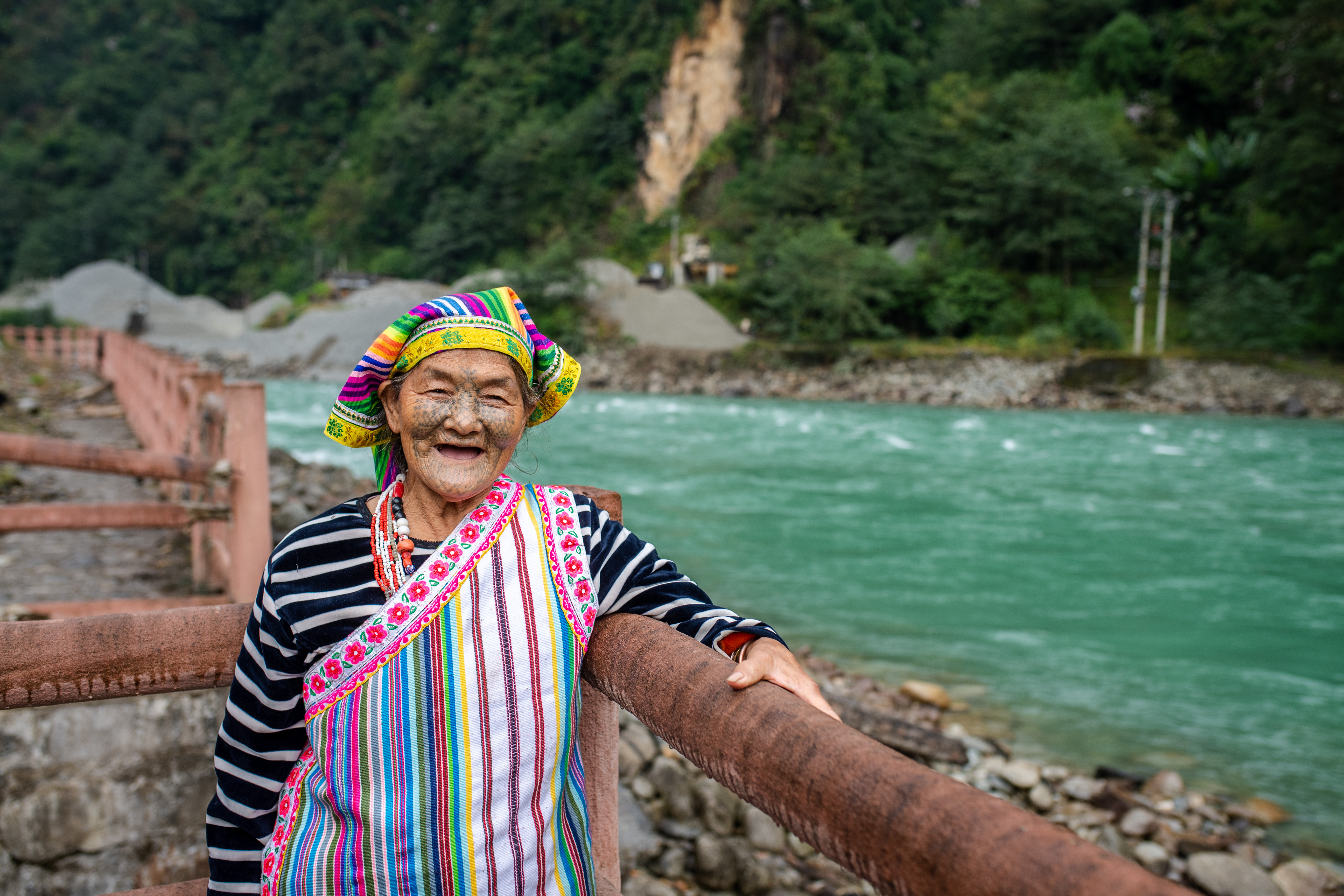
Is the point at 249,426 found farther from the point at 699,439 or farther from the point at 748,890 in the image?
the point at 699,439

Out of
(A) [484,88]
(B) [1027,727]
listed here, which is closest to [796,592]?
(B) [1027,727]

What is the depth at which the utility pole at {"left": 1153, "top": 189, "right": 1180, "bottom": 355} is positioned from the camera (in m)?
27.1

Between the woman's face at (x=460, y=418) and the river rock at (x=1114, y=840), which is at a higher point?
the woman's face at (x=460, y=418)

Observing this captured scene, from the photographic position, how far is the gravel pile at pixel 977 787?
296 cm

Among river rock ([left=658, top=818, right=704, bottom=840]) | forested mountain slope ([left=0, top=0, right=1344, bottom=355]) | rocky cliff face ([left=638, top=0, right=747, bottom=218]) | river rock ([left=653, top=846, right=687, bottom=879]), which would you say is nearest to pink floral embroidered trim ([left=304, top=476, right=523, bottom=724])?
river rock ([left=653, top=846, right=687, bottom=879])

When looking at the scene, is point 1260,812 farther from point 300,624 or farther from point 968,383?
point 968,383

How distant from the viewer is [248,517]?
3.28 m

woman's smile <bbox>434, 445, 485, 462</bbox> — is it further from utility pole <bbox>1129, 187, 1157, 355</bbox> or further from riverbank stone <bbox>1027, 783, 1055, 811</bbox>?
utility pole <bbox>1129, 187, 1157, 355</bbox>

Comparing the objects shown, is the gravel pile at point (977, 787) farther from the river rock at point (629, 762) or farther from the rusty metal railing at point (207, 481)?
the rusty metal railing at point (207, 481)

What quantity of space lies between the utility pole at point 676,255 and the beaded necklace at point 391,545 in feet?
128

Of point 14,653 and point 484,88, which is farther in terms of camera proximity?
point 484,88

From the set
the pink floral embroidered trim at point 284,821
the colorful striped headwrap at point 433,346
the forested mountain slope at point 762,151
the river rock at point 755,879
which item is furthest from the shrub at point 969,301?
the pink floral embroidered trim at point 284,821

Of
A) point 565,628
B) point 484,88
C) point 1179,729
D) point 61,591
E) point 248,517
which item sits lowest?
point 1179,729

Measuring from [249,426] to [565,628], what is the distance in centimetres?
253
